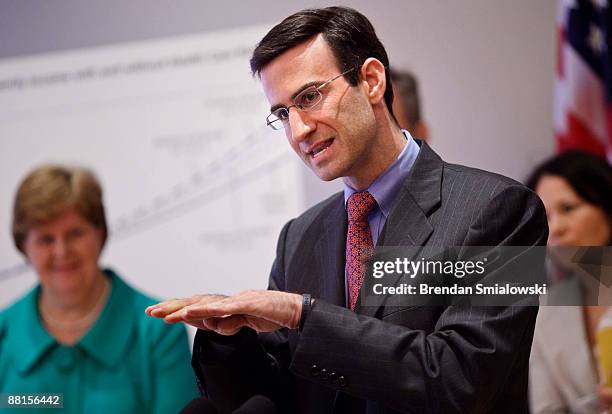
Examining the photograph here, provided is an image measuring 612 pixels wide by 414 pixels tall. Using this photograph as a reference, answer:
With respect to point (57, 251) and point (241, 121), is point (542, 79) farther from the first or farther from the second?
point (57, 251)

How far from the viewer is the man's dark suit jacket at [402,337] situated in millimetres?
1271

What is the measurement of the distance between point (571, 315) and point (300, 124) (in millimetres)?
916

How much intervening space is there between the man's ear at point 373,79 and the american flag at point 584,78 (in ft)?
4.65

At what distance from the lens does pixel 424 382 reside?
1.26 meters

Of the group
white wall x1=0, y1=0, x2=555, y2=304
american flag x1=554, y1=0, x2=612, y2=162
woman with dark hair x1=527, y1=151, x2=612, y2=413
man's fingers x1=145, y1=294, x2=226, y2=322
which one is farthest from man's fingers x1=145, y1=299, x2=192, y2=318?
american flag x1=554, y1=0, x2=612, y2=162

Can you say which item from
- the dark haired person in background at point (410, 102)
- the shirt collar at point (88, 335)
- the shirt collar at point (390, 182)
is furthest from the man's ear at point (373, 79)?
the shirt collar at point (88, 335)

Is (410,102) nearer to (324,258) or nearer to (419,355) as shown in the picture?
(324,258)

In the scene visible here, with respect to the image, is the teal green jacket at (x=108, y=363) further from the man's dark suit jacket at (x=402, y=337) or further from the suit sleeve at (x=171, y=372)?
the man's dark suit jacket at (x=402, y=337)

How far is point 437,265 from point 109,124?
84.0 inches

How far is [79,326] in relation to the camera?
9.30ft

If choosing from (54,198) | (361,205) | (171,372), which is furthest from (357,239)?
(54,198)

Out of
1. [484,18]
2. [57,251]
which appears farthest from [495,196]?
[57,251]

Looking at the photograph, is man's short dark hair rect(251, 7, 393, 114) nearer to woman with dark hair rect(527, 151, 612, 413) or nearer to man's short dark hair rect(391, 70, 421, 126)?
woman with dark hair rect(527, 151, 612, 413)

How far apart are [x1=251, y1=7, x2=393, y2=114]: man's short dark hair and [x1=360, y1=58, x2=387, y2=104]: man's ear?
0.02m
